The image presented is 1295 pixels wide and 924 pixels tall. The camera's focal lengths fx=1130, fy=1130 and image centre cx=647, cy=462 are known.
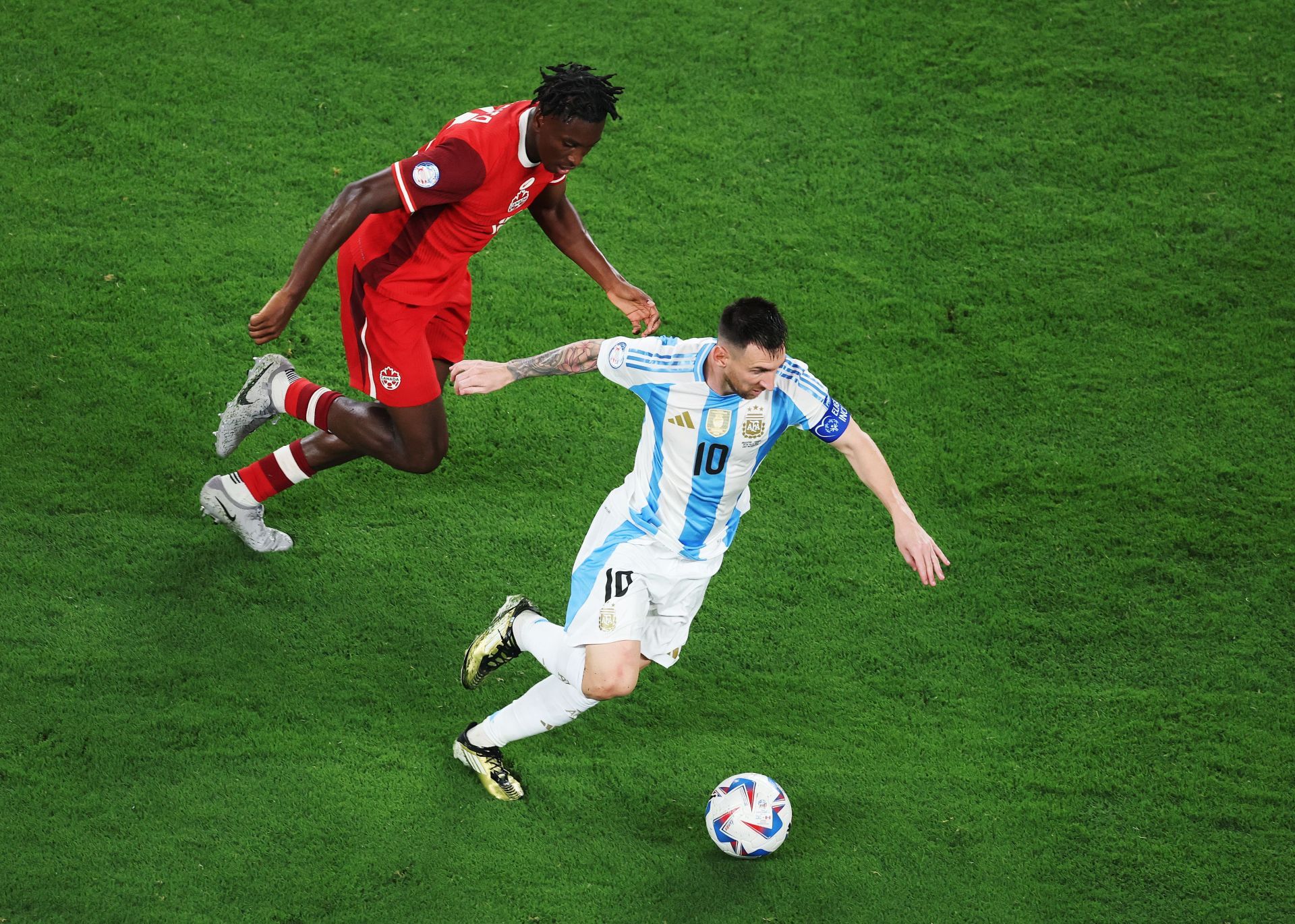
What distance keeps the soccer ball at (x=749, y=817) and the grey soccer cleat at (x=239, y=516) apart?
75.6 inches

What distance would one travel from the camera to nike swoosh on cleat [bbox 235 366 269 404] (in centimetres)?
413

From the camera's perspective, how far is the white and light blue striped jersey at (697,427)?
3.28 meters

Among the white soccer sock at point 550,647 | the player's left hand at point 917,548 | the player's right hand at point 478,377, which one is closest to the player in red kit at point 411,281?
the player's right hand at point 478,377

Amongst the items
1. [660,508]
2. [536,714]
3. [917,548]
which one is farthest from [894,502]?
[536,714]

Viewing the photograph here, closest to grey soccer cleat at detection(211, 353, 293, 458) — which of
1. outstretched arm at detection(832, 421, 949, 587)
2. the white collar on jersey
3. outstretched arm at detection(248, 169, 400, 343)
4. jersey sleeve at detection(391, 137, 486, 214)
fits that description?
outstretched arm at detection(248, 169, 400, 343)

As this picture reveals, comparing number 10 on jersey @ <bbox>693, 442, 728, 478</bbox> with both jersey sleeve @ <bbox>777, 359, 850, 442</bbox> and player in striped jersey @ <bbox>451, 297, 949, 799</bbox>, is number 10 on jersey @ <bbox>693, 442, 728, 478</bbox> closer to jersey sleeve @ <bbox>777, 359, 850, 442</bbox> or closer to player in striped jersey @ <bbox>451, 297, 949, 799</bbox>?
player in striped jersey @ <bbox>451, 297, 949, 799</bbox>

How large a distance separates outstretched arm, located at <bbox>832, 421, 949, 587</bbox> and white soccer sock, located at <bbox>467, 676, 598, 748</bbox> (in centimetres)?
101

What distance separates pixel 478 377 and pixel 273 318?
0.63 metres

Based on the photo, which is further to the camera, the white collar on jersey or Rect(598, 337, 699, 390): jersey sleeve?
the white collar on jersey

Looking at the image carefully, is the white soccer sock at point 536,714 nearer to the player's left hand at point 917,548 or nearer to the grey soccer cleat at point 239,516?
the player's left hand at point 917,548

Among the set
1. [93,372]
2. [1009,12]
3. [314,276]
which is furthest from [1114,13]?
[93,372]

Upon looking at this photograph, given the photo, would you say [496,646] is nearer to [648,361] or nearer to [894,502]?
[648,361]

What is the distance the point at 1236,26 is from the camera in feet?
21.3

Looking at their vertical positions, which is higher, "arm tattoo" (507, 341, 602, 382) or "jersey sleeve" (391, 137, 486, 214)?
"jersey sleeve" (391, 137, 486, 214)
